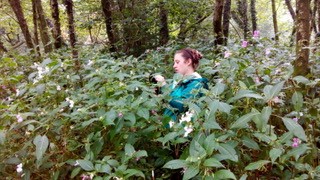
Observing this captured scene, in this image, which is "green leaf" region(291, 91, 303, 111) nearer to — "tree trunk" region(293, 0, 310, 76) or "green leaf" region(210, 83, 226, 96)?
"green leaf" region(210, 83, 226, 96)

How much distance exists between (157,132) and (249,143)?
1.92ft

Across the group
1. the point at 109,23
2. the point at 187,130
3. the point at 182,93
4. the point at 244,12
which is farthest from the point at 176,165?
the point at 244,12

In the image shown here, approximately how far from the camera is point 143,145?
2.25m

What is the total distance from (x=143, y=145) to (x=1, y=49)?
8.58 meters

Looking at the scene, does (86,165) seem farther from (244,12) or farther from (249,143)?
(244,12)

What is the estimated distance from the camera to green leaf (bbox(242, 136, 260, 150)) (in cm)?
173

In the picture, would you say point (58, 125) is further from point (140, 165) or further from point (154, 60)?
point (154, 60)

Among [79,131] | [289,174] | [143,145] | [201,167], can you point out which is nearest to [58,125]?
[79,131]

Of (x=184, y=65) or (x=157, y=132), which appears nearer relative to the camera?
(x=157, y=132)

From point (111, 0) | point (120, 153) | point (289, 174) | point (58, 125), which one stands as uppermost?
point (111, 0)

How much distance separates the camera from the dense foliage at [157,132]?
1.65 metres

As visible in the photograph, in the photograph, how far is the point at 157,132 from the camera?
6.59 feet

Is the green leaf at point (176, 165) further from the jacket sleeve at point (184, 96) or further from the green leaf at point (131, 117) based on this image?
the jacket sleeve at point (184, 96)

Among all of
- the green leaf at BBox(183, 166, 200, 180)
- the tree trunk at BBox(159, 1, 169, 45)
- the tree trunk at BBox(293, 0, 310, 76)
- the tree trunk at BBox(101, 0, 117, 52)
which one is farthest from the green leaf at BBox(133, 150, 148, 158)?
the tree trunk at BBox(159, 1, 169, 45)
